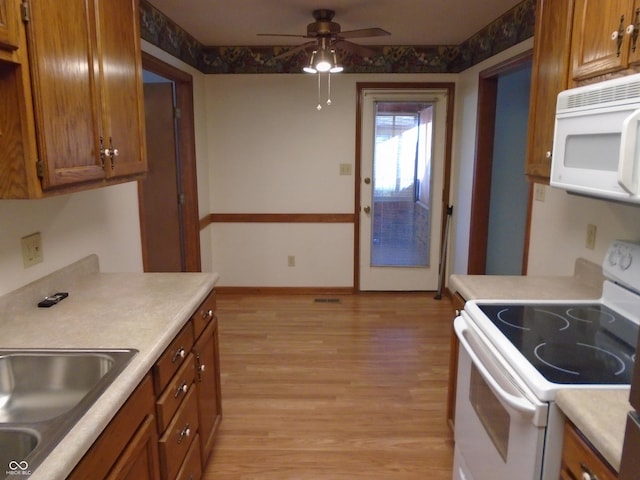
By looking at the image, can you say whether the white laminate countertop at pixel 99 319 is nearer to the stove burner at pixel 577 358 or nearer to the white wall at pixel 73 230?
the white wall at pixel 73 230

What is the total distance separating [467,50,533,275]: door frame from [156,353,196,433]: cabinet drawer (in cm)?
293

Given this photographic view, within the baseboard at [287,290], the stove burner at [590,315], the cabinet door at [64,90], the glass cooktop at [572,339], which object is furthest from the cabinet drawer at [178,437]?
the baseboard at [287,290]

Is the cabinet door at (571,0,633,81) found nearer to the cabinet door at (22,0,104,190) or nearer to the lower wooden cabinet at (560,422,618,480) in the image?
the lower wooden cabinet at (560,422,618,480)

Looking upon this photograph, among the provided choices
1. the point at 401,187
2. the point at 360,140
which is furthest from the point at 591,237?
the point at 360,140

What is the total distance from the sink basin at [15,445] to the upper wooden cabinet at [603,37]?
74.7 inches

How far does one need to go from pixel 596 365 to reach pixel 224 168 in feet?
12.7

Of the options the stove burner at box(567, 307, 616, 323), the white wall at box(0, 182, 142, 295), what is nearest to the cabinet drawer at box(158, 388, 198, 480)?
the white wall at box(0, 182, 142, 295)

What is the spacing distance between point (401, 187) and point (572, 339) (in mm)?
3247

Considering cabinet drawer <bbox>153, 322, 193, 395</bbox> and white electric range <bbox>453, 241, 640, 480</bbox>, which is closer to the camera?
white electric range <bbox>453, 241, 640, 480</bbox>

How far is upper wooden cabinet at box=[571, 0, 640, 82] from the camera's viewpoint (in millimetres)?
1425

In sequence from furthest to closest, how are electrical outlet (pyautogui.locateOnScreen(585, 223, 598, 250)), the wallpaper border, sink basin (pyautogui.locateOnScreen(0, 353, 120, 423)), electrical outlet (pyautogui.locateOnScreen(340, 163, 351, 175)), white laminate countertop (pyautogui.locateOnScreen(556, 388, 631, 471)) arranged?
electrical outlet (pyautogui.locateOnScreen(340, 163, 351, 175)) → the wallpaper border → electrical outlet (pyautogui.locateOnScreen(585, 223, 598, 250)) → sink basin (pyautogui.locateOnScreen(0, 353, 120, 423)) → white laminate countertop (pyautogui.locateOnScreen(556, 388, 631, 471))

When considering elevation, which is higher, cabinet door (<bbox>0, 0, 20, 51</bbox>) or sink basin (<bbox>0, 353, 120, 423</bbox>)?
cabinet door (<bbox>0, 0, 20, 51</bbox>)

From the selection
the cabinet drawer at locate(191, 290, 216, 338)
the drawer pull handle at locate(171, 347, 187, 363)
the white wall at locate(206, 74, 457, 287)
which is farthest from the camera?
the white wall at locate(206, 74, 457, 287)

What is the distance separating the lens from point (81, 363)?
4.54 ft
